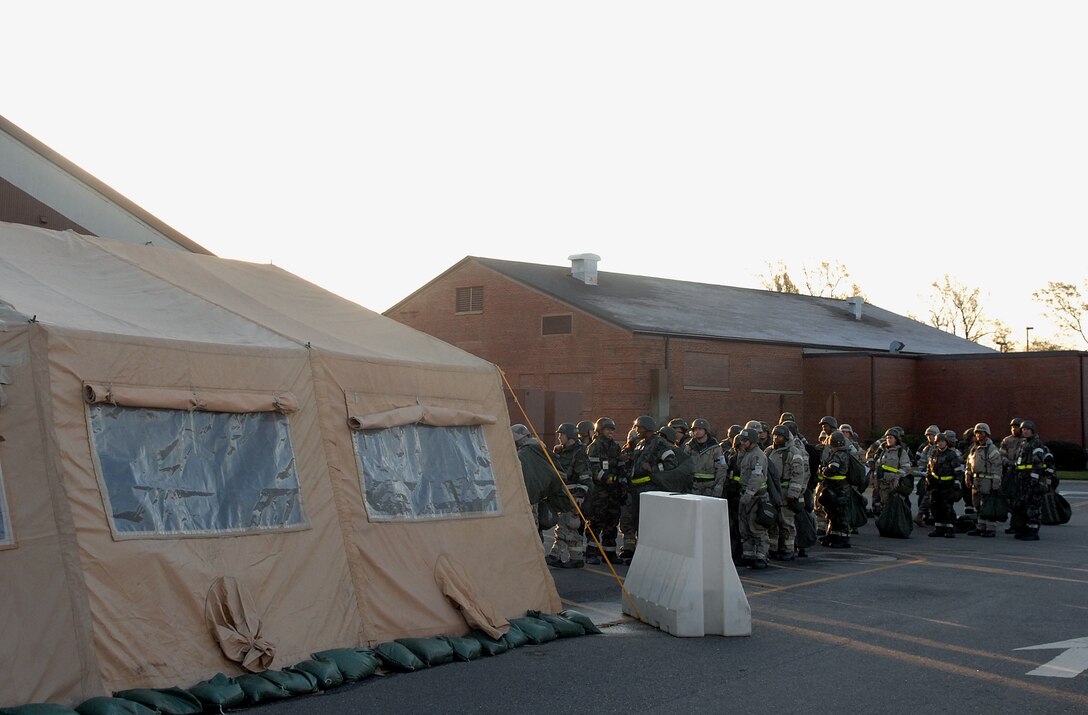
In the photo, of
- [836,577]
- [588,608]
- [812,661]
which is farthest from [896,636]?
[836,577]

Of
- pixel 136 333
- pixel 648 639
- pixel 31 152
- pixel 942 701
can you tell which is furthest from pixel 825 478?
pixel 31 152

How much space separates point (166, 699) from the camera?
279 inches

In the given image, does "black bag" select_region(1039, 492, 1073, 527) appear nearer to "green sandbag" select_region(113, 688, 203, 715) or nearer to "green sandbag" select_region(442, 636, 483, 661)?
"green sandbag" select_region(442, 636, 483, 661)

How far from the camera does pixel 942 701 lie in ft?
25.7

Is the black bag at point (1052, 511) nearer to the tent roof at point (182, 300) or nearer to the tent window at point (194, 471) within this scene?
the tent roof at point (182, 300)

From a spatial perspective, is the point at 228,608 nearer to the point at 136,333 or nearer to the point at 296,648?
the point at 296,648

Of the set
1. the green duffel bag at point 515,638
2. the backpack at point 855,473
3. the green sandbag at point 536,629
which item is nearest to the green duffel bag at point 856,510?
the backpack at point 855,473

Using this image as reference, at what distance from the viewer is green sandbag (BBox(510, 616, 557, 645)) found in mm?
9586

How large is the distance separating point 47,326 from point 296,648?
3.00 m

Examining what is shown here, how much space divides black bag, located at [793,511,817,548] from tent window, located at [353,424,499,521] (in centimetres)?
737

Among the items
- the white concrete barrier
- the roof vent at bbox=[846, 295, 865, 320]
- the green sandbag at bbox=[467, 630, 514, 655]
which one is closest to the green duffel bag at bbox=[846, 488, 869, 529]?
the white concrete barrier

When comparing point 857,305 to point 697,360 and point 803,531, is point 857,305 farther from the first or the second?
point 803,531

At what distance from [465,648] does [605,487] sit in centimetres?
665

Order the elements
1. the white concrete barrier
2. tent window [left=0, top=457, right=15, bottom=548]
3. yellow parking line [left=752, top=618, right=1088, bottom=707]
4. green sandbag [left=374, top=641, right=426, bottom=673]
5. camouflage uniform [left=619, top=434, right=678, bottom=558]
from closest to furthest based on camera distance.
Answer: tent window [left=0, top=457, right=15, bottom=548] → yellow parking line [left=752, top=618, right=1088, bottom=707] → green sandbag [left=374, top=641, right=426, bottom=673] → the white concrete barrier → camouflage uniform [left=619, top=434, right=678, bottom=558]
